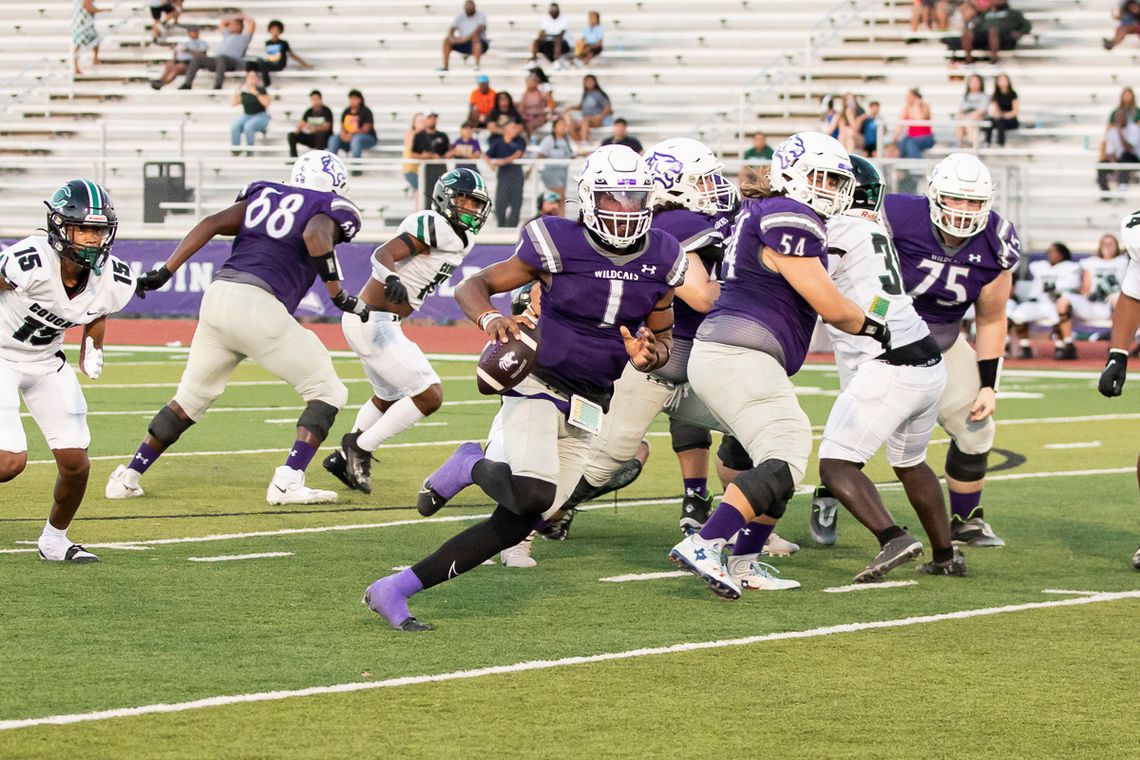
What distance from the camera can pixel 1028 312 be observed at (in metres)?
19.6

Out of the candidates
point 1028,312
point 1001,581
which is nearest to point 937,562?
point 1001,581

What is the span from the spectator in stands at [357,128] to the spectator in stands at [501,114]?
1.75 m

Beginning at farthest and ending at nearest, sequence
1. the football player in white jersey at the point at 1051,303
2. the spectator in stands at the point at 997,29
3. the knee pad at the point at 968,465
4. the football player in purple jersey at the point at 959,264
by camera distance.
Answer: the spectator in stands at the point at 997,29 < the football player in white jersey at the point at 1051,303 < the knee pad at the point at 968,465 < the football player in purple jersey at the point at 959,264

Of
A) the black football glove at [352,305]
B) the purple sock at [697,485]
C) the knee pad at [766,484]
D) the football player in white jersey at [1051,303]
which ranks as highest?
the black football glove at [352,305]

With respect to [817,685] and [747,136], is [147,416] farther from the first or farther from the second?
[747,136]

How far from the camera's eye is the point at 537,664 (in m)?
5.87

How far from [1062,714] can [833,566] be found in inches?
101

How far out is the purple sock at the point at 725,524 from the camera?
6.88 m

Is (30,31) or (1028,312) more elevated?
(30,31)

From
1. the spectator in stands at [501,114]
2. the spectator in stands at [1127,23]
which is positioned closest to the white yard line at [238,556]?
the spectator in stands at [501,114]

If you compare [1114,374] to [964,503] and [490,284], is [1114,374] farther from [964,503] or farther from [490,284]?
[490,284]

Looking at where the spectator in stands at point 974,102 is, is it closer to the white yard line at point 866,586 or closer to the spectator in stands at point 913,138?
the spectator in stands at point 913,138

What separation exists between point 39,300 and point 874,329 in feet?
10.6

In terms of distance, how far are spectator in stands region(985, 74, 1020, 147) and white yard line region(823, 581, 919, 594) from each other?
51.6 feet
